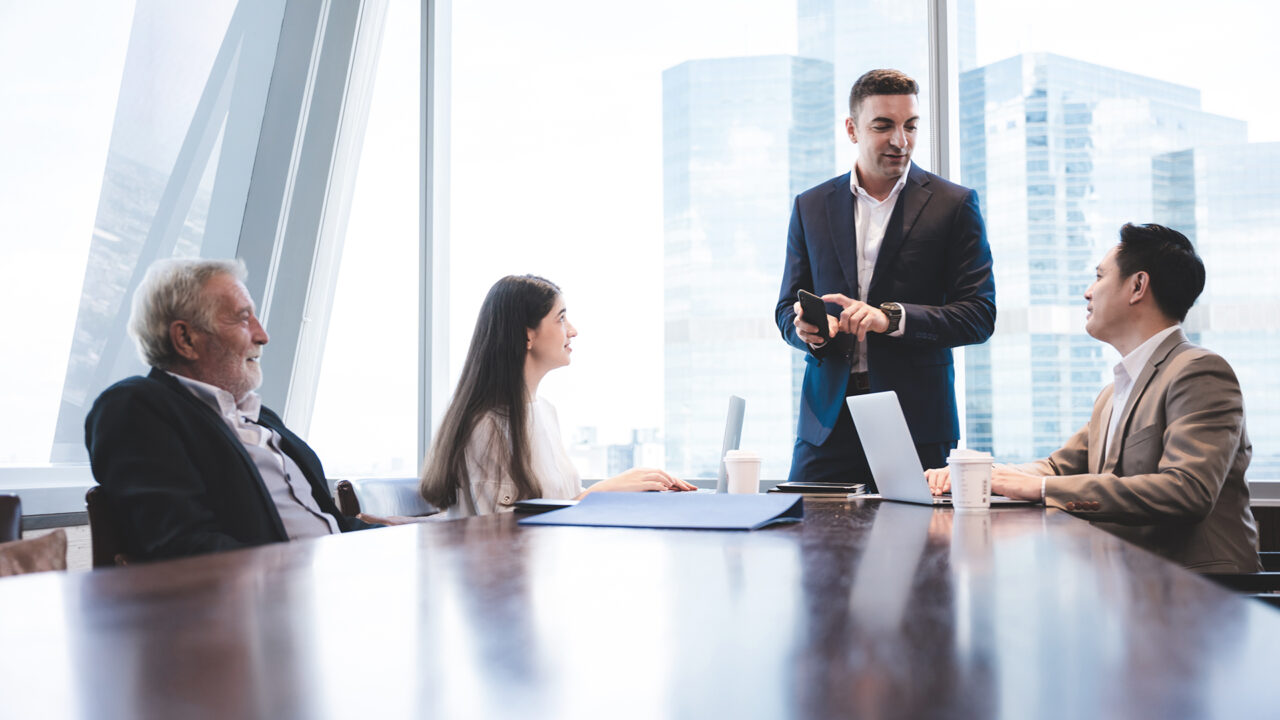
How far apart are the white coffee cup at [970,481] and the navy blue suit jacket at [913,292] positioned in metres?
0.84

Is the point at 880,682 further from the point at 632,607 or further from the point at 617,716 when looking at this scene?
the point at 632,607

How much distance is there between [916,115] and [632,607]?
2.32m

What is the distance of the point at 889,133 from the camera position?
2.60m

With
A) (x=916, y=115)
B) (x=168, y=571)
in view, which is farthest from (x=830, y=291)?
(x=168, y=571)

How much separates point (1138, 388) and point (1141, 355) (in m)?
0.15

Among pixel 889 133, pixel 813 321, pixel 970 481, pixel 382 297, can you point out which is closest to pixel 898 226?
pixel 889 133

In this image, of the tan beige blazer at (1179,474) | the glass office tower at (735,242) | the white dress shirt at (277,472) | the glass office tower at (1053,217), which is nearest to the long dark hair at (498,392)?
the white dress shirt at (277,472)

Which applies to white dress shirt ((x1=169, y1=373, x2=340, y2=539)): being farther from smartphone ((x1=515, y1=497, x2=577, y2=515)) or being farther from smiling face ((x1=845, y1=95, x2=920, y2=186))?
smiling face ((x1=845, y1=95, x2=920, y2=186))

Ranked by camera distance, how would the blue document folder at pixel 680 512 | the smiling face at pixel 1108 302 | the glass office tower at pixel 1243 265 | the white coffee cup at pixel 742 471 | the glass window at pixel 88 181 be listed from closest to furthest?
1. the blue document folder at pixel 680 512
2. the white coffee cup at pixel 742 471
3. the smiling face at pixel 1108 302
4. the glass window at pixel 88 181
5. the glass office tower at pixel 1243 265

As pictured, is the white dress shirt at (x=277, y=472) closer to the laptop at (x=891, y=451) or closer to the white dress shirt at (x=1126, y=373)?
the laptop at (x=891, y=451)

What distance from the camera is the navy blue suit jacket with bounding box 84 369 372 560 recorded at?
1.66 meters

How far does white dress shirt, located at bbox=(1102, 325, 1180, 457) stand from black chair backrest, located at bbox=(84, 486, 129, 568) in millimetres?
2070

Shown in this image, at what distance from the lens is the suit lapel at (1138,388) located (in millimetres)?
2029

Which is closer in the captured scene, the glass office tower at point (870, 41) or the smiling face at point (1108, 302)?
the smiling face at point (1108, 302)
